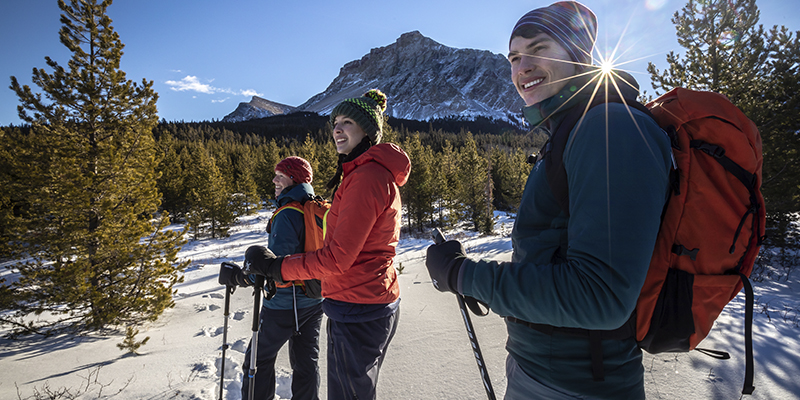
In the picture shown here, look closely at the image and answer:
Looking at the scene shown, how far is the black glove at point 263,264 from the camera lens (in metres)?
1.99

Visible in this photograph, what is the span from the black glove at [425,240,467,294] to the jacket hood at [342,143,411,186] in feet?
2.24

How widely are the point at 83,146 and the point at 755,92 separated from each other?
17.9 metres

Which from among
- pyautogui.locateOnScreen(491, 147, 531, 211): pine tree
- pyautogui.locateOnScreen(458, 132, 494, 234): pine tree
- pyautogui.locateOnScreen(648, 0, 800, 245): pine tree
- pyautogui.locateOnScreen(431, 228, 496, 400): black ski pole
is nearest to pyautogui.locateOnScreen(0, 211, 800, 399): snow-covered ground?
pyautogui.locateOnScreen(431, 228, 496, 400): black ski pole

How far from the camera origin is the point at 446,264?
119cm

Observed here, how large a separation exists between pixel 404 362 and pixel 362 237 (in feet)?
7.28

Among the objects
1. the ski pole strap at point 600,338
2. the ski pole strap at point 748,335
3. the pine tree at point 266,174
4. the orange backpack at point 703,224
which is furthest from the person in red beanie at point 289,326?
the pine tree at point 266,174

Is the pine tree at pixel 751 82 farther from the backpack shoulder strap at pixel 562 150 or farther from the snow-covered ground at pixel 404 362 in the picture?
the backpack shoulder strap at pixel 562 150

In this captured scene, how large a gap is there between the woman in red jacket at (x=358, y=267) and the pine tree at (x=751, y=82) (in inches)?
418

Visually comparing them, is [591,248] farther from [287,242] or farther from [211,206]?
[211,206]

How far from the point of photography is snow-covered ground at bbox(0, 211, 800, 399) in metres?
2.69

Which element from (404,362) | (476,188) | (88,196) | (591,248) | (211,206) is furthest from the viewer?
(476,188)

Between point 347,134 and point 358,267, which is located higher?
point 347,134

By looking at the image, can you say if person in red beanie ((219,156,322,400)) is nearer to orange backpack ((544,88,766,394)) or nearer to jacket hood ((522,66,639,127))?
jacket hood ((522,66,639,127))

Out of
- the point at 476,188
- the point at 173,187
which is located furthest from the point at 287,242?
the point at 173,187
